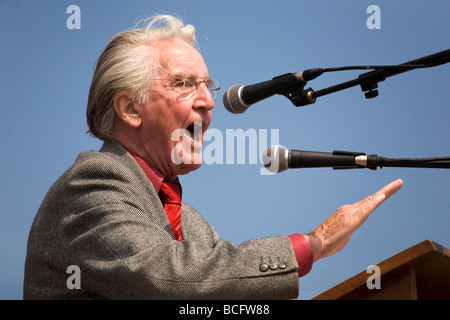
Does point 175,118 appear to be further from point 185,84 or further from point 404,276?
point 404,276

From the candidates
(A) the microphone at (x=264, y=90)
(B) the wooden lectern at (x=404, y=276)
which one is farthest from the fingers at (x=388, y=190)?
(A) the microphone at (x=264, y=90)

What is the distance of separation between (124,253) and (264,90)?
0.69m

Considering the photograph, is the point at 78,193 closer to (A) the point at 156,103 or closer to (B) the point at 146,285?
(B) the point at 146,285

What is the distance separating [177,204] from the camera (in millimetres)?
2318

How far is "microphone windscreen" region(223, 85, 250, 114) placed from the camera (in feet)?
6.34

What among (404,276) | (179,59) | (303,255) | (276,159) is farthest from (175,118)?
(404,276)

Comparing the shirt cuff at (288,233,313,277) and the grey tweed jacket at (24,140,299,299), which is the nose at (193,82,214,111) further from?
the shirt cuff at (288,233,313,277)

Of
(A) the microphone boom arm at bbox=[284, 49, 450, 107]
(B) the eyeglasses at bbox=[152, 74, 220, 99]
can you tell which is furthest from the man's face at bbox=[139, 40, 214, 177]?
(A) the microphone boom arm at bbox=[284, 49, 450, 107]

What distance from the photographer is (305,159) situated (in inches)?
67.6

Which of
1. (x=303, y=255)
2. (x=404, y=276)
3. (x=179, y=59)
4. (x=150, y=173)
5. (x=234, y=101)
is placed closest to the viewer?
(x=303, y=255)

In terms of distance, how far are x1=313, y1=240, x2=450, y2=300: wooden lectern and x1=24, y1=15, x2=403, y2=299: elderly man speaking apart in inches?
10.5
